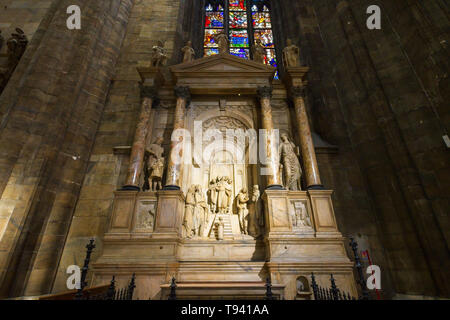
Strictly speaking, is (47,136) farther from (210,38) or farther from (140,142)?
(210,38)

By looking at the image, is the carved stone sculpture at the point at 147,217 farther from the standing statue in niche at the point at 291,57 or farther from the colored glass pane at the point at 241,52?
the colored glass pane at the point at 241,52

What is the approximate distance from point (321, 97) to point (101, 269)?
9.21m

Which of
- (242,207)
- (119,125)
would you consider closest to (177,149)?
(242,207)

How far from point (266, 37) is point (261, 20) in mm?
1473

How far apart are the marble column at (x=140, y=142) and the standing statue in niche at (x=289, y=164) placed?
4.31 meters

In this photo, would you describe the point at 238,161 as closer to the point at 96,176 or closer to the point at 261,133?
the point at 261,133

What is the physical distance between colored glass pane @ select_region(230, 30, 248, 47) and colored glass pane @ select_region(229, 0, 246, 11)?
78.5 inches

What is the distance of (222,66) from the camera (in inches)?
331

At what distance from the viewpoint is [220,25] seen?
13047mm

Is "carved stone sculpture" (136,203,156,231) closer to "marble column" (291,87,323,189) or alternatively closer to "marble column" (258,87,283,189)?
"marble column" (258,87,283,189)

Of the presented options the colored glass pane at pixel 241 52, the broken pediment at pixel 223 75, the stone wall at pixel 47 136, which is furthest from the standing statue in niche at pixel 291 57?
the stone wall at pixel 47 136

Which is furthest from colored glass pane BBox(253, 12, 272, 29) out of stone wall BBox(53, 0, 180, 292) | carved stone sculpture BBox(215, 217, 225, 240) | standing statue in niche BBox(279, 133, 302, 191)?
carved stone sculpture BBox(215, 217, 225, 240)

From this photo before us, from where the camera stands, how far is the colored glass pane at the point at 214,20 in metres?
13.0
